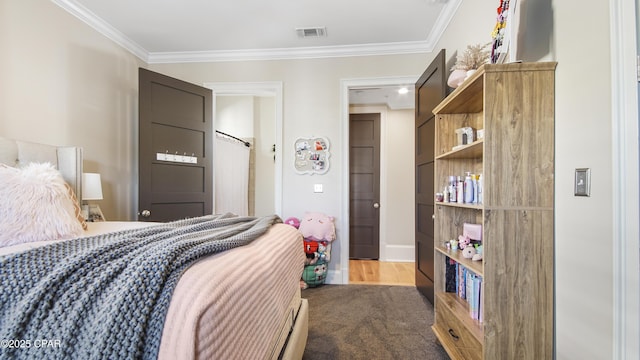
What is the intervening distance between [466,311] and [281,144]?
92.3 inches

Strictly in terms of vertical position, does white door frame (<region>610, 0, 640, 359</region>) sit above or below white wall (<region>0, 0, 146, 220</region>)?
below

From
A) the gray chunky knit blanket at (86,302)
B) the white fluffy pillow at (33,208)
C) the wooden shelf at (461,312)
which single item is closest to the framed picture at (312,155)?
the wooden shelf at (461,312)

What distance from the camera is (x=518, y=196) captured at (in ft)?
3.68

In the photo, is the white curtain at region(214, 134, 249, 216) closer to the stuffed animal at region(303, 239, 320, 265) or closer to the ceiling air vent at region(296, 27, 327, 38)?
the stuffed animal at region(303, 239, 320, 265)

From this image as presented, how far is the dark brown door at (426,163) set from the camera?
87.2 inches

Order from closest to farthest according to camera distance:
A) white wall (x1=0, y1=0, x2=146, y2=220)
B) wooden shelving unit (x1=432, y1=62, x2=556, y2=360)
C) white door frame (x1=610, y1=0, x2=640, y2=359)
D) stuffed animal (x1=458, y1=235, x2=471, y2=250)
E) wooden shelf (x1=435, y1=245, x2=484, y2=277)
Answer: white door frame (x1=610, y1=0, x2=640, y2=359) → wooden shelving unit (x1=432, y1=62, x2=556, y2=360) → wooden shelf (x1=435, y1=245, x2=484, y2=277) → stuffed animal (x1=458, y1=235, x2=471, y2=250) → white wall (x1=0, y1=0, x2=146, y2=220)

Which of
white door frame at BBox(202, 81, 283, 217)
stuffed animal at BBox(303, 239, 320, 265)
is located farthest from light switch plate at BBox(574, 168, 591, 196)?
white door frame at BBox(202, 81, 283, 217)

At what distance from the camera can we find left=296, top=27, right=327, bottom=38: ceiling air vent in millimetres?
2566

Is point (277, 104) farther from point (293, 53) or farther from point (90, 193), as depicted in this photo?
point (90, 193)

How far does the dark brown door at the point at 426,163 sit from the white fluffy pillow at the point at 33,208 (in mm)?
2521

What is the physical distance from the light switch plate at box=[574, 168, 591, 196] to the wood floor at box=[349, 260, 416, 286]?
2.24 metres

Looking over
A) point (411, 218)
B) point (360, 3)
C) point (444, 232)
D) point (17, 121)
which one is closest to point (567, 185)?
point (444, 232)

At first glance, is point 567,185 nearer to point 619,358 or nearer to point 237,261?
point 619,358

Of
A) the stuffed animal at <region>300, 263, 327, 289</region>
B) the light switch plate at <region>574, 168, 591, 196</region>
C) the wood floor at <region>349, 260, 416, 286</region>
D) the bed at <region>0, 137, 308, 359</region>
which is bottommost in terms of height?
the wood floor at <region>349, 260, 416, 286</region>
